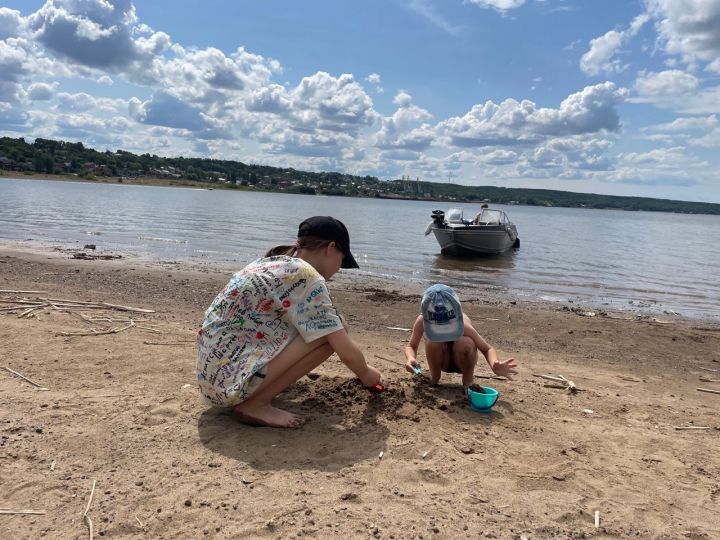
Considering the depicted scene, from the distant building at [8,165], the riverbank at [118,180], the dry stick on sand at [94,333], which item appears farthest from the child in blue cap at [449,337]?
the distant building at [8,165]

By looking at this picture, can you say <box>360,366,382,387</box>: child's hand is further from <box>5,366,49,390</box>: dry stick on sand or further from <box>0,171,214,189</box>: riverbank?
<box>0,171,214,189</box>: riverbank

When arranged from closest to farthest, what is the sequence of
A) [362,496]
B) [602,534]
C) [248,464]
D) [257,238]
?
1. [602,534]
2. [362,496]
3. [248,464]
4. [257,238]

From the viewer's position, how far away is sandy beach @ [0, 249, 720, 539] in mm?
2670

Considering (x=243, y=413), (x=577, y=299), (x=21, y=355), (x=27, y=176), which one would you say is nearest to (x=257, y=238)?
(x=577, y=299)

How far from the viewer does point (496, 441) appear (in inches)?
146

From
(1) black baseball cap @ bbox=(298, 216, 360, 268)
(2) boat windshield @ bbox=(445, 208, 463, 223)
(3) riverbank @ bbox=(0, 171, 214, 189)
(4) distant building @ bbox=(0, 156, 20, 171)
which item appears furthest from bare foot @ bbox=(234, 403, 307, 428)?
(4) distant building @ bbox=(0, 156, 20, 171)

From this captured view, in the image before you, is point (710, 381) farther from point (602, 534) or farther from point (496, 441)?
point (602, 534)

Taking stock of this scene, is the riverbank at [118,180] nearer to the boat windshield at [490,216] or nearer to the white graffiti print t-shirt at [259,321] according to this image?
the boat windshield at [490,216]

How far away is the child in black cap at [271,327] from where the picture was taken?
3416 mm

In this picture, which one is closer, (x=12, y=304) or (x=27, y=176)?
(x=12, y=304)

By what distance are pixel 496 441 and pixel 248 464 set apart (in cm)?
173

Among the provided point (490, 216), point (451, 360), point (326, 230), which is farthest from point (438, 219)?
point (326, 230)

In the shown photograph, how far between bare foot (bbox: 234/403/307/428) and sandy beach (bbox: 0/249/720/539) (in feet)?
0.27

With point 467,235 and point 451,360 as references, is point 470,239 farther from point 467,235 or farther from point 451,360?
point 451,360
